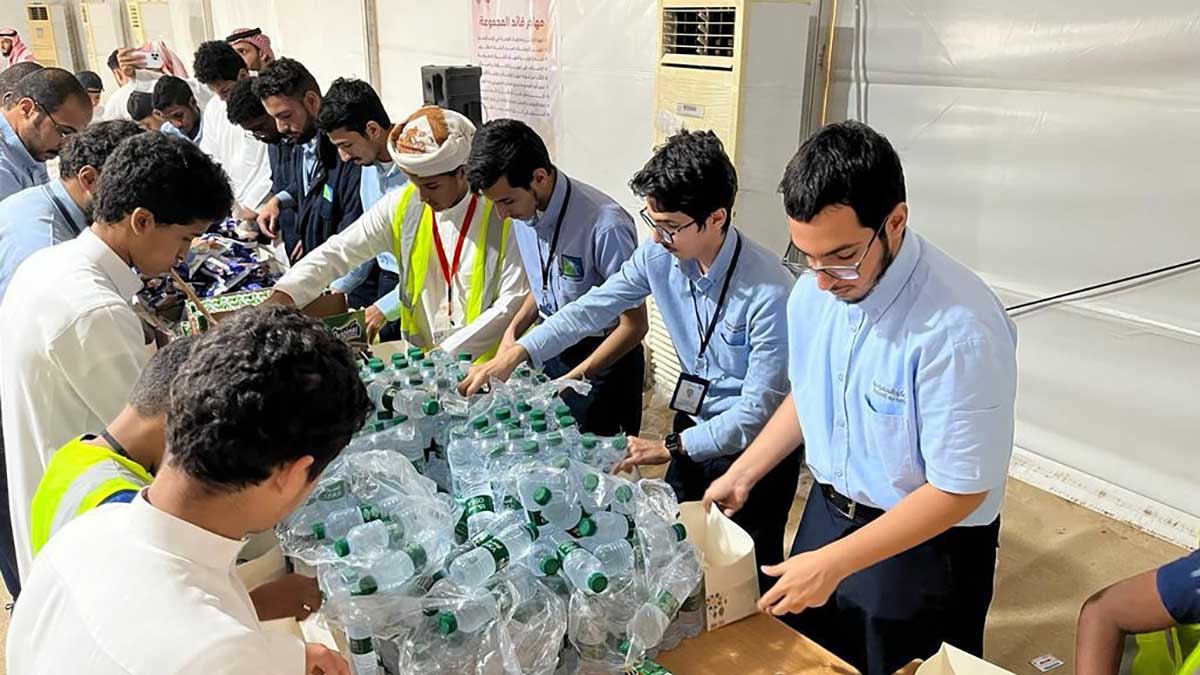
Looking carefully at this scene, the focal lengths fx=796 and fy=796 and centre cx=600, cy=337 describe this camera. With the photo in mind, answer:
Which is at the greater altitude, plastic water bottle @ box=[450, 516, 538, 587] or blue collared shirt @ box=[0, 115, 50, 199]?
blue collared shirt @ box=[0, 115, 50, 199]

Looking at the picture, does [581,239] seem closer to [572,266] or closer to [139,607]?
[572,266]

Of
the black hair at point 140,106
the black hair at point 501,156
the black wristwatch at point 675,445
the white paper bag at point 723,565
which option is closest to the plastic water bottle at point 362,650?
the white paper bag at point 723,565

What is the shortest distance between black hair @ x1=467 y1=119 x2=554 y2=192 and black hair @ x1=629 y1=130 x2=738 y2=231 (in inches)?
20.3

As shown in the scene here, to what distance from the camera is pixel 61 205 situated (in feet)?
7.20

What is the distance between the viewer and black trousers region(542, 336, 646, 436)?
8.06 ft

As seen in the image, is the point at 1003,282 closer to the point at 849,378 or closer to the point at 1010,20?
the point at 1010,20

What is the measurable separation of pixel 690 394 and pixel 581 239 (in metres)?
0.63

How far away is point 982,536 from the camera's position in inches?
58.6

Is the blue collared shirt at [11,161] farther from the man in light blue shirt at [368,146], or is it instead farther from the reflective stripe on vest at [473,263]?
the reflective stripe on vest at [473,263]

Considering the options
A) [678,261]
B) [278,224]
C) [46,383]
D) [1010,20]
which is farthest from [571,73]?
[46,383]

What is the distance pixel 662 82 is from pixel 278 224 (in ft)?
6.64

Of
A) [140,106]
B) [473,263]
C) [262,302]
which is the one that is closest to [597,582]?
[473,263]

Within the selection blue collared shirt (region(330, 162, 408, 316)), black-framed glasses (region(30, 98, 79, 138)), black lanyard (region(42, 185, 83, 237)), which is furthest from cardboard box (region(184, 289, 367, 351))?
black-framed glasses (region(30, 98, 79, 138))

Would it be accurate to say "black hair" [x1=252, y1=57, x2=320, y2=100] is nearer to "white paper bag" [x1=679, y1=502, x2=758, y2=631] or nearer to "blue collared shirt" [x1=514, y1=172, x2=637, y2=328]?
"blue collared shirt" [x1=514, y1=172, x2=637, y2=328]
